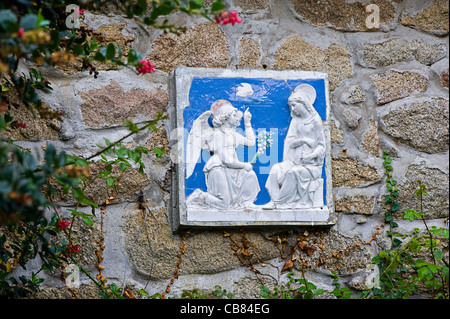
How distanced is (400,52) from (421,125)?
306 mm

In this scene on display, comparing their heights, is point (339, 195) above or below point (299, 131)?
below

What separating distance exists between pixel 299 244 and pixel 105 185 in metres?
0.72

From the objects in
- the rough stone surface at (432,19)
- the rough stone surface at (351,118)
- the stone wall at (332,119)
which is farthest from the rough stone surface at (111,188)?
the rough stone surface at (432,19)

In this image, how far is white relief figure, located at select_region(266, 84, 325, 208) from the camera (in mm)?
2273

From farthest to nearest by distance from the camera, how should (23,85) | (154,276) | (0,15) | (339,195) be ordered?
(339,195) → (154,276) → (23,85) → (0,15)

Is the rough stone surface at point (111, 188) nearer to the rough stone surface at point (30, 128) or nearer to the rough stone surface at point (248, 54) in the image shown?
the rough stone surface at point (30, 128)

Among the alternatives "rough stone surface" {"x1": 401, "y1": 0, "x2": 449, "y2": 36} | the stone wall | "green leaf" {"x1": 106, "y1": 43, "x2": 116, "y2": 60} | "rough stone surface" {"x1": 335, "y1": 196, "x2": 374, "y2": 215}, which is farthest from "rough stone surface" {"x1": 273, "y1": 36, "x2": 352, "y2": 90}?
"green leaf" {"x1": 106, "y1": 43, "x2": 116, "y2": 60}

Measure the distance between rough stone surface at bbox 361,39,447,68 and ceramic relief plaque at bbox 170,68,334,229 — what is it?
274mm

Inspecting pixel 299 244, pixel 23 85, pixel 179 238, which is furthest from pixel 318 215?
pixel 23 85

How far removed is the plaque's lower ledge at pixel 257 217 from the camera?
2184mm

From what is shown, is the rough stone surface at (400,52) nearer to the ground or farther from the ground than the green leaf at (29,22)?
farther from the ground

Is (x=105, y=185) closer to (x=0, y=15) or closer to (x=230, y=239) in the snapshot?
(x=230, y=239)

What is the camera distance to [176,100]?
226 cm

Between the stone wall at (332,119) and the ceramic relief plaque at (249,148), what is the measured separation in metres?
0.08
